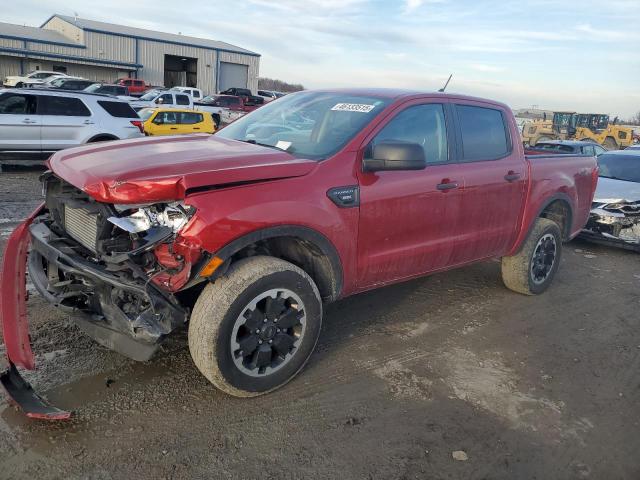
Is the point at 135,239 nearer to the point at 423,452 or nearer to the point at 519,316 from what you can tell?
the point at 423,452

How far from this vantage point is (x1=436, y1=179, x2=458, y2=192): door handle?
4.09m

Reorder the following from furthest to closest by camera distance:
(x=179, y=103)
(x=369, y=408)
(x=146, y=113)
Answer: (x=179, y=103), (x=146, y=113), (x=369, y=408)

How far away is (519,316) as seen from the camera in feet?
16.6

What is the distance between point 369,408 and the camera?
3312 mm

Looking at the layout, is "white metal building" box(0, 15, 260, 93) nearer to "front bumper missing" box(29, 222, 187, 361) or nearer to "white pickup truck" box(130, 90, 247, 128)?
"white pickup truck" box(130, 90, 247, 128)

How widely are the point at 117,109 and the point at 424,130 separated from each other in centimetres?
1015

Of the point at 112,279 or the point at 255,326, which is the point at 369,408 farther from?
the point at 112,279

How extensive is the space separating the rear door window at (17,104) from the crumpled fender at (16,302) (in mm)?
8911

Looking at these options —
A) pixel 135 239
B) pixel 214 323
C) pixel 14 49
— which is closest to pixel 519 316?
pixel 214 323

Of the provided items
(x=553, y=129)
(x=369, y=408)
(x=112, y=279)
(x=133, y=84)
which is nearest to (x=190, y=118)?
(x=112, y=279)

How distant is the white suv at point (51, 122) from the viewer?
10.8 meters

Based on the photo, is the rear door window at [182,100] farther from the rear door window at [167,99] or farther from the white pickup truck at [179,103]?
the rear door window at [167,99]

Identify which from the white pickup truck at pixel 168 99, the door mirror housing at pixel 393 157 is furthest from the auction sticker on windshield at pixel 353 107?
the white pickup truck at pixel 168 99

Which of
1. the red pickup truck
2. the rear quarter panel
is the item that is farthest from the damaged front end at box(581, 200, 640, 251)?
the red pickup truck
